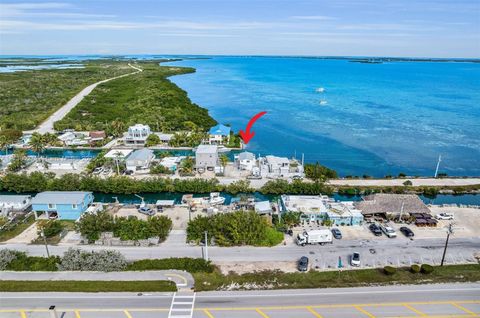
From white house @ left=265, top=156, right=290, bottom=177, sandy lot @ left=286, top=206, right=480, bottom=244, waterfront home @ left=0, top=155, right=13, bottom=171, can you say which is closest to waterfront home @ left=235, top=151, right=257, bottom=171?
white house @ left=265, top=156, right=290, bottom=177

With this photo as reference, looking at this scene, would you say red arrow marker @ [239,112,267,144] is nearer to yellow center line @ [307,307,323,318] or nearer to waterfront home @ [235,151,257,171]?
waterfront home @ [235,151,257,171]

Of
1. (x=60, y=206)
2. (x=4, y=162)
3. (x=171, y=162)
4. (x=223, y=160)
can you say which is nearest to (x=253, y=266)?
(x=60, y=206)

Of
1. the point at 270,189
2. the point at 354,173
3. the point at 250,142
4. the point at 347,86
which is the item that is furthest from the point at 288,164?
the point at 347,86

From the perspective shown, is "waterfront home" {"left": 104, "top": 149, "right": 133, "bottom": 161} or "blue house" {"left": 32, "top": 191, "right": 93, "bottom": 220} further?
"waterfront home" {"left": 104, "top": 149, "right": 133, "bottom": 161}

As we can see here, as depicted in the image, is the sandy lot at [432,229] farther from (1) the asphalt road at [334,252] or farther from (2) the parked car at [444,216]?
(1) the asphalt road at [334,252]

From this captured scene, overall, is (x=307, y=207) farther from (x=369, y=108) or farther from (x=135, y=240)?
(x=369, y=108)
